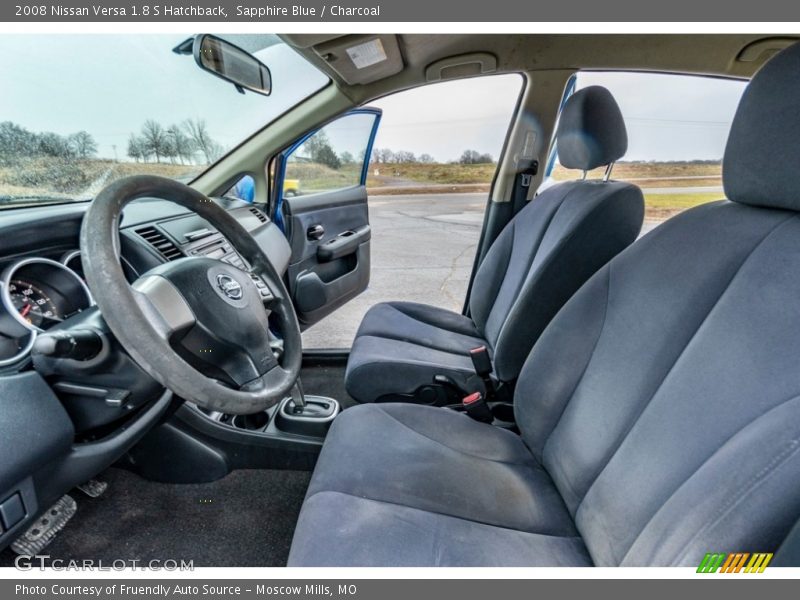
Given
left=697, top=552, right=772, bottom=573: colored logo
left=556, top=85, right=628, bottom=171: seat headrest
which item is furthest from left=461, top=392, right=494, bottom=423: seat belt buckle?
left=556, top=85, right=628, bottom=171: seat headrest

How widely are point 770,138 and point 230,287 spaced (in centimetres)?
94

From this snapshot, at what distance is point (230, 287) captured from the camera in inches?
34.7

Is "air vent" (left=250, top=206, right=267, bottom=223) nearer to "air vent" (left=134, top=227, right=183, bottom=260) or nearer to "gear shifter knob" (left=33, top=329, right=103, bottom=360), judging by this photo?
"air vent" (left=134, top=227, right=183, bottom=260)

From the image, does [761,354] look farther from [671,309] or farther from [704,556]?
[704,556]

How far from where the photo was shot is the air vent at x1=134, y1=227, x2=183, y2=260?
114cm

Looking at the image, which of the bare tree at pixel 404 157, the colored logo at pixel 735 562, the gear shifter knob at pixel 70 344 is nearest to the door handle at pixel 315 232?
the bare tree at pixel 404 157

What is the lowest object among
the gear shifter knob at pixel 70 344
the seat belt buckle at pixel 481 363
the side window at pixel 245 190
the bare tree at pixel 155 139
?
the seat belt buckle at pixel 481 363

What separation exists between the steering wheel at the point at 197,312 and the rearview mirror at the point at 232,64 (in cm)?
53

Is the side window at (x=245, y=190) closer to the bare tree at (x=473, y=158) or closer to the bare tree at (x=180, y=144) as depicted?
the bare tree at (x=180, y=144)

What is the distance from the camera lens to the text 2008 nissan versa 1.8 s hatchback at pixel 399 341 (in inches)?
25.8

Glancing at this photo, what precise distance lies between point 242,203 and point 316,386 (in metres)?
0.88

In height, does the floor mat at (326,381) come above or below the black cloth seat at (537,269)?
below

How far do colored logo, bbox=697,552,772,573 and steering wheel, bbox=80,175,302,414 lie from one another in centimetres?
68

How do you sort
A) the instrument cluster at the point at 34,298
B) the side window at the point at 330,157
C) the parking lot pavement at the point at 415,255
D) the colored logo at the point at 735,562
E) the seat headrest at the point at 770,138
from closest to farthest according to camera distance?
the colored logo at the point at 735,562 → the seat headrest at the point at 770,138 → the instrument cluster at the point at 34,298 → the side window at the point at 330,157 → the parking lot pavement at the point at 415,255
